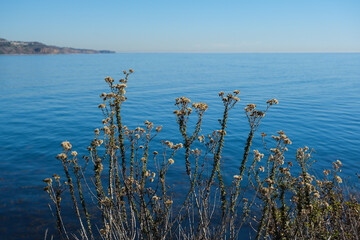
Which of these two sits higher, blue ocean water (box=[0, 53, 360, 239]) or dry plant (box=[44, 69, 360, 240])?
dry plant (box=[44, 69, 360, 240])

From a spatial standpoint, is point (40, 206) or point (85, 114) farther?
point (85, 114)

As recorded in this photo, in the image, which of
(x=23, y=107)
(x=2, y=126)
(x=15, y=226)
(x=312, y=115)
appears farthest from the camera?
(x=23, y=107)

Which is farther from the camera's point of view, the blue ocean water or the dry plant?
the blue ocean water

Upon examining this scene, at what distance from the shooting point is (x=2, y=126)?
87.7ft

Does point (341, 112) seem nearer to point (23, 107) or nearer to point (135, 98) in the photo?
point (135, 98)

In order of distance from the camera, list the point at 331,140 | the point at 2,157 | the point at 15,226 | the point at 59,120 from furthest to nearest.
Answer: the point at 59,120
the point at 331,140
the point at 2,157
the point at 15,226

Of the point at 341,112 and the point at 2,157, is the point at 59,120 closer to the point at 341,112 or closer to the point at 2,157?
the point at 2,157

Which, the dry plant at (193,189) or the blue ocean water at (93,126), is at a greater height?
the dry plant at (193,189)

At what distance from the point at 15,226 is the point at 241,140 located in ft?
57.3

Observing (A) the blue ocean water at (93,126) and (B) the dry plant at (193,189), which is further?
(A) the blue ocean water at (93,126)

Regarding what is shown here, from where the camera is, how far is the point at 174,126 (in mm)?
27969

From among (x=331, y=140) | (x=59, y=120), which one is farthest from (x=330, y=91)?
(x=59, y=120)

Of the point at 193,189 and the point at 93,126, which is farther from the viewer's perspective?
the point at 93,126

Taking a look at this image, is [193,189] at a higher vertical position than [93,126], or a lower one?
higher
